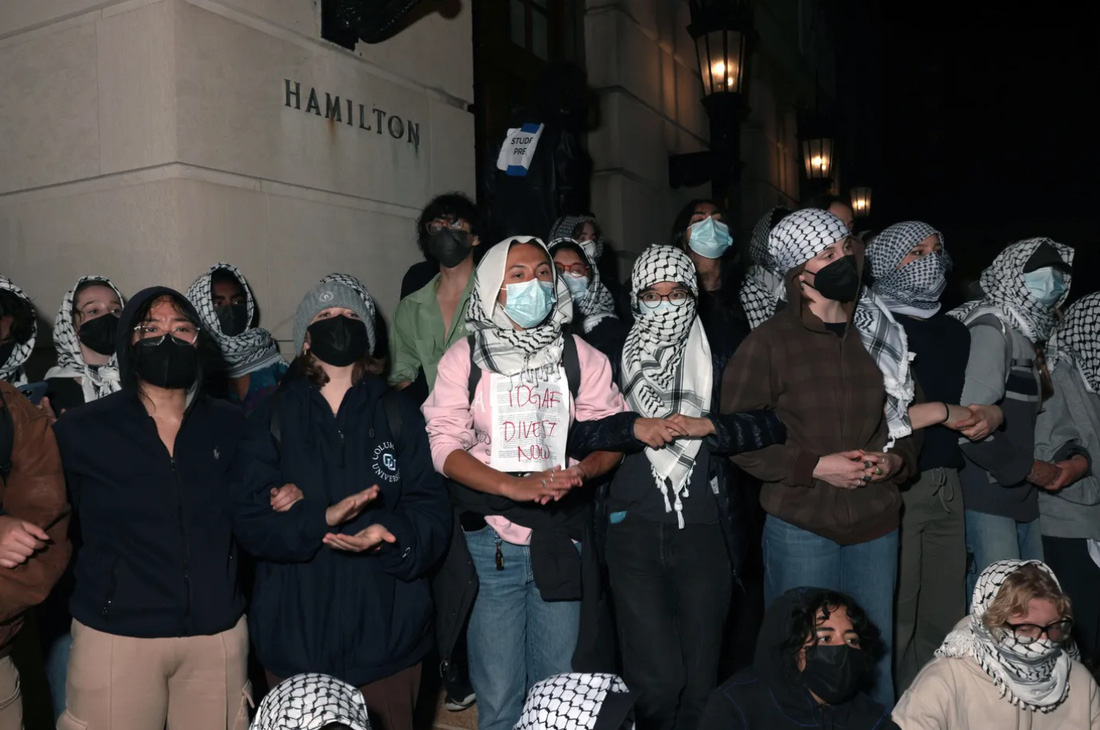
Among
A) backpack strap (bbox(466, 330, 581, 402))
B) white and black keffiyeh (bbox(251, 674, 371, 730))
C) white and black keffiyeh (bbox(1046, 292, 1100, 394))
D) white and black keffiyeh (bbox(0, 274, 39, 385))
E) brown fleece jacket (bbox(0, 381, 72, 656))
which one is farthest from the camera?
white and black keffiyeh (bbox(1046, 292, 1100, 394))

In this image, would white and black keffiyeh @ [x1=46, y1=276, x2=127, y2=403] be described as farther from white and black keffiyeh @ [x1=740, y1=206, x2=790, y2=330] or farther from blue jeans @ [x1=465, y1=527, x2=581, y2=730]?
white and black keffiyeh @ [x1=740, y1=206, x2=790, y2=330]

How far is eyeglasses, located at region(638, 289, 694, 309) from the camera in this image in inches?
136

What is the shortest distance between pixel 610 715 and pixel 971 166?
26.0m

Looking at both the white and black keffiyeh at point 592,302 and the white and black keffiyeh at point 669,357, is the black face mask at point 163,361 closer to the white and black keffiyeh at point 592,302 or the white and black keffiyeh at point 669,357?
the white and black keffiyeh at point 669,357

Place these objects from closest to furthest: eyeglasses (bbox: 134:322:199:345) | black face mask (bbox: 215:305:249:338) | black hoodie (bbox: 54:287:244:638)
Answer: black hoodie (bbox: 54:287:244:638), eyeglasses (bbox: 134:322:199:345), black face mask (bbox: 215:305:249:338)

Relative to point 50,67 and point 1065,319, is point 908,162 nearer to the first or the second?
point 1065,319

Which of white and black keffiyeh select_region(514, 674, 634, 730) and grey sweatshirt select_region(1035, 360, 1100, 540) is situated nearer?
white and black keffiyeh select_region(514, 674, 634, 730)

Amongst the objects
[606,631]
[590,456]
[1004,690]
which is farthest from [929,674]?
[590,456]

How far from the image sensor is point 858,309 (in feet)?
11.6

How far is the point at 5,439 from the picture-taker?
2770 mm

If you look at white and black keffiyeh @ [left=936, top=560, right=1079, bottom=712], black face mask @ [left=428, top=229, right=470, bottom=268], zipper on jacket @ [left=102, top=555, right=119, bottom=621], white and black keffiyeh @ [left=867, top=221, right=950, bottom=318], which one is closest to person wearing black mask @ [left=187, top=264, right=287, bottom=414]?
black face mask @ [left=428, top=229, right=470, bottom=268]

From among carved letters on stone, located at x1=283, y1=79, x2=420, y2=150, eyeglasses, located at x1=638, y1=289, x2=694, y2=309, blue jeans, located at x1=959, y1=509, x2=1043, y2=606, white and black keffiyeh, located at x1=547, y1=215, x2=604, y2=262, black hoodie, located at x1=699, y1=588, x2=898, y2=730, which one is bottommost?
black hoodie, located at x1=699, y1=588, x2=898, y2=730

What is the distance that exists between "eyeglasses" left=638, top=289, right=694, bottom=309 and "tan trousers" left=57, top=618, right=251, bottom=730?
1.77m

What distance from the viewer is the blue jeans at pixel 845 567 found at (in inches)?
132
